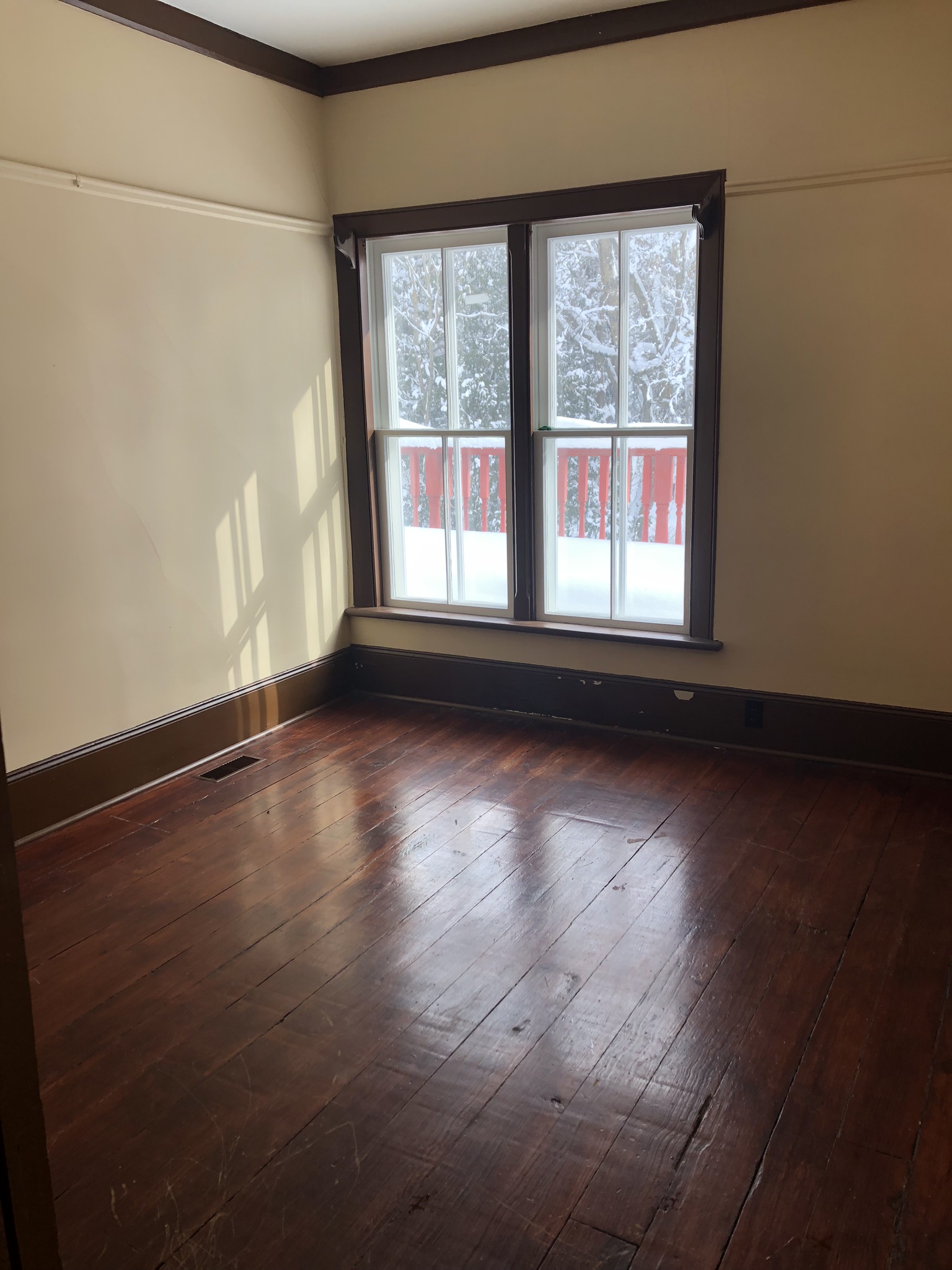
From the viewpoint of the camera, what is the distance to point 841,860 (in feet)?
10.7

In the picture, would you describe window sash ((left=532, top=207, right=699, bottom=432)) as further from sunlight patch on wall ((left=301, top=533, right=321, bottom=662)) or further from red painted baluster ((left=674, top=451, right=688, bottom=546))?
sunlight patch on wall ((left=301, top=533, right=321, bottom=662))

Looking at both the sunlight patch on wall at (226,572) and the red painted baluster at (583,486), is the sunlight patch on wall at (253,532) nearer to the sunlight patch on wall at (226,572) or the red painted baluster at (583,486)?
the sunlight patch on wall at (226,572)

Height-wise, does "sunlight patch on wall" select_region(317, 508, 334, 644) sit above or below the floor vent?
above

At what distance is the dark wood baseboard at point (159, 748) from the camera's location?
3588 millimetres

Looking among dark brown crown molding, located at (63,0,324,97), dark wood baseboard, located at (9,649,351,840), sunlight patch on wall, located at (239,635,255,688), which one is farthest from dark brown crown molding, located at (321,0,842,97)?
dark wood baseboard, located at (9,649,351,840)

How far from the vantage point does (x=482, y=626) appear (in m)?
4.82

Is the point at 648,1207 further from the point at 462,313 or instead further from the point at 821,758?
the point at 462,313

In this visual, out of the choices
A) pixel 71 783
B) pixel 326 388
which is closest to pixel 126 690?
→ pixel 71 783

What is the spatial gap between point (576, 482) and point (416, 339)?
107 cm

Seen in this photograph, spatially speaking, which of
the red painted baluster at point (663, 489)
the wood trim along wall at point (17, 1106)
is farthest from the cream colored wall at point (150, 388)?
the wood trim along wall at point (17, 1106)

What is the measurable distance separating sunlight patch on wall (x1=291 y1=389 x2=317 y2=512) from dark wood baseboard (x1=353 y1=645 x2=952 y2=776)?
2.85ft

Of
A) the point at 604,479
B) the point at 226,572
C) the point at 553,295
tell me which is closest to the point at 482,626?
the point at 604,479

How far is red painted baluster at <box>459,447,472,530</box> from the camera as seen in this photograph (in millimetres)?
4797

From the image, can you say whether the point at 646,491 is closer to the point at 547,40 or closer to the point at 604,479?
the point at 604,479
